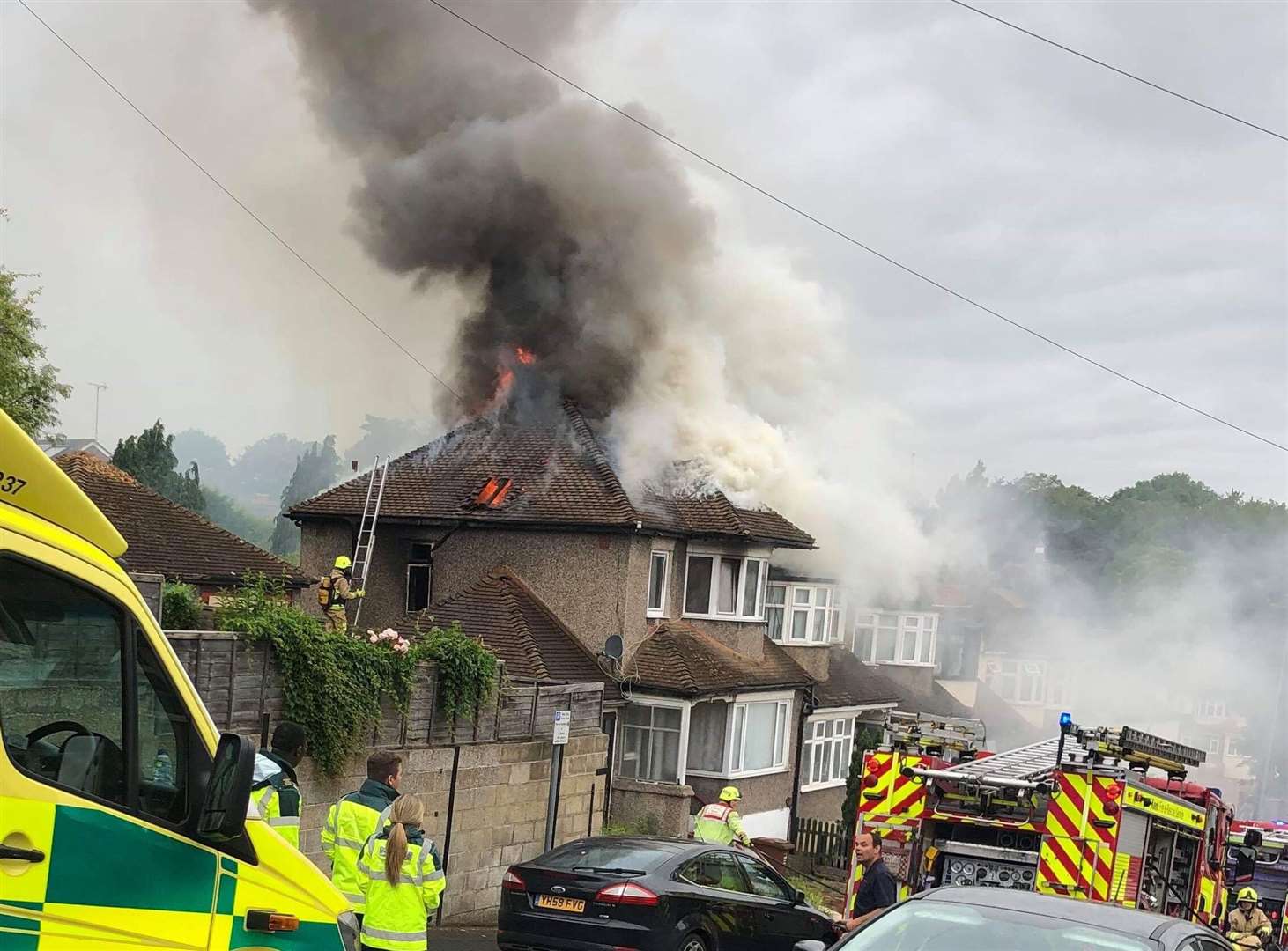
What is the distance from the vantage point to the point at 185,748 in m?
4.78

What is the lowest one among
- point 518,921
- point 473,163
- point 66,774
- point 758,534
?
point 518,921

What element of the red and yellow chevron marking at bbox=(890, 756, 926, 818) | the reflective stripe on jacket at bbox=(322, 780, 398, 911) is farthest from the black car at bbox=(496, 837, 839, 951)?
the reflective stripe on jacket at bbox=(322, 780, 398, 911)

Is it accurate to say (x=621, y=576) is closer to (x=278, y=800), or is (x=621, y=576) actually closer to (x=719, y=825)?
(x=719, y=825)

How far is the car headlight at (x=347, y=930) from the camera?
547cm


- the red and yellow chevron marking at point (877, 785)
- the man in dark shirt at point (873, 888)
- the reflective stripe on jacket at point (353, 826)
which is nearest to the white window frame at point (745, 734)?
the red and yellow chevron marking at point (877, 785)

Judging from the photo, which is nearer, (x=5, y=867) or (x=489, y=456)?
(x=5, y=867)

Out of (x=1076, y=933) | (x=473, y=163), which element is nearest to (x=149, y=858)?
(x=1076, y=933)

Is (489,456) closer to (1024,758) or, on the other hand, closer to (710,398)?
(710,398)

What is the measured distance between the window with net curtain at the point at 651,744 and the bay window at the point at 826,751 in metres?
5.51

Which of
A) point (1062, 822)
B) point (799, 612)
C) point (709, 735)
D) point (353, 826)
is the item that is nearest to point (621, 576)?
point (709, 735)

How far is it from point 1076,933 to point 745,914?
6058 millimetres

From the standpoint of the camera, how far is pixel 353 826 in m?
8.12

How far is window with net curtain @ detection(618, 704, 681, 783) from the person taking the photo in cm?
2694

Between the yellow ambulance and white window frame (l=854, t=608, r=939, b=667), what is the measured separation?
3797cm
